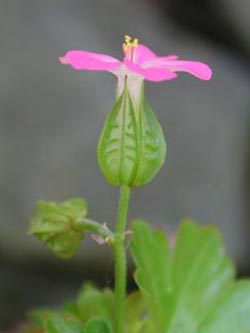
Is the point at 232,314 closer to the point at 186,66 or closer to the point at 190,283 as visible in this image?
the point at 190,283

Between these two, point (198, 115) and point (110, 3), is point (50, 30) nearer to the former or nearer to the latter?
point (110, 3)

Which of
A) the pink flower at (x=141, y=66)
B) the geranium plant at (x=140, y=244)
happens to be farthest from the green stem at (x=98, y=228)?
the pink flower at (x=141, y=66)

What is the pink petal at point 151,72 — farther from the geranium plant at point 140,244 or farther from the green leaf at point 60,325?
the green leaf at point 60,325

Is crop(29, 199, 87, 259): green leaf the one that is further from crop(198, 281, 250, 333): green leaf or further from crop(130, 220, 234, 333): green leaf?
crop(198, 281, 250, 333): green leaf

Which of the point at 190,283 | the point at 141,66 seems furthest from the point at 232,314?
the point at 141,66

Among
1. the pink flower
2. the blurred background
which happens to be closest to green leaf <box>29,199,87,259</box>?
the pink flower

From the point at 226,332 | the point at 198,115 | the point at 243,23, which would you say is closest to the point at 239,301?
the point at 226,332
